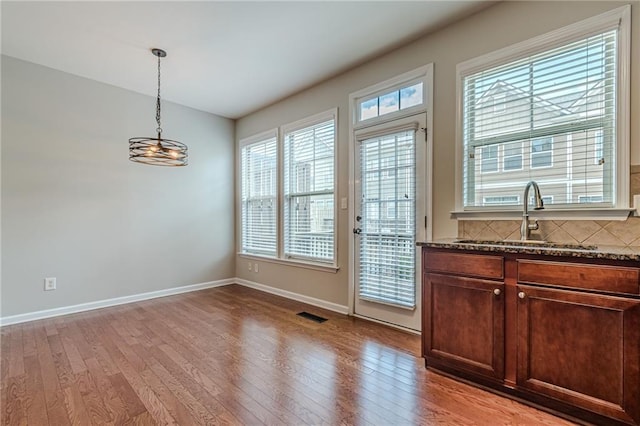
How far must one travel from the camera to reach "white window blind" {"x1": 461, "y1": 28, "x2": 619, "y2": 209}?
2.00m

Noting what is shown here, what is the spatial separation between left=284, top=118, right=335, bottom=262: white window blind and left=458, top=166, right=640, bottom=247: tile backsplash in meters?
1.68

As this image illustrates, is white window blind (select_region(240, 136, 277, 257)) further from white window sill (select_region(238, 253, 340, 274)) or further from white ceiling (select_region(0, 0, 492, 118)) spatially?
white ceiling (select_region(0, 0, 492, 118))

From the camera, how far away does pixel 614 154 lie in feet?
6.40

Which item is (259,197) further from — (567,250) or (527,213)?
(567,250)

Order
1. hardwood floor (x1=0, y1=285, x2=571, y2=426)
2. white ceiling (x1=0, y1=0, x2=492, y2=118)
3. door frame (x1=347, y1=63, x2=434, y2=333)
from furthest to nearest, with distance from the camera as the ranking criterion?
door frame (x1=347, y1=63, x2=434, y2=333) → white ceiling (x1=0, y1=0, x2=492, y2=118) → hardwood floor (x1=0, y1=285, x2=571, y2=426)

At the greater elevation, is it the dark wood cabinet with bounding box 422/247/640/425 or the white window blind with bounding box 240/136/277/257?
the white window blind with bounding box 240/136/277/257

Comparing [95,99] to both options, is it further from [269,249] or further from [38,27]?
[269,249]

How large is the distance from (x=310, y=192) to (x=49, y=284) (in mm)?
3122

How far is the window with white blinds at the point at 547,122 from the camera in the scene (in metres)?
1.99

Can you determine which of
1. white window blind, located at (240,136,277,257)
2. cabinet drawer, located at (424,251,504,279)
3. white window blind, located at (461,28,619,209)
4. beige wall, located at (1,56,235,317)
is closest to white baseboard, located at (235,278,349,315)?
white window blind, located at (240,136,277,257)

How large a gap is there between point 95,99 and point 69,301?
2413 mm

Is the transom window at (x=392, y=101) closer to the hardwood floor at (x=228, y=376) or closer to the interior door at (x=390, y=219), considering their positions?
the interior door at (x=390, y=219)

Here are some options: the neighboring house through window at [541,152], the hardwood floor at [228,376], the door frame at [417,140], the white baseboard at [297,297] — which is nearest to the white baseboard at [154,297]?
the white baseboard at [297,297]

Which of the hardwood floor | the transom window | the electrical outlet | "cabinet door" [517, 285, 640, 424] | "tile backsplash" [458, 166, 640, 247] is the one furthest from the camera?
the electrical outlet
